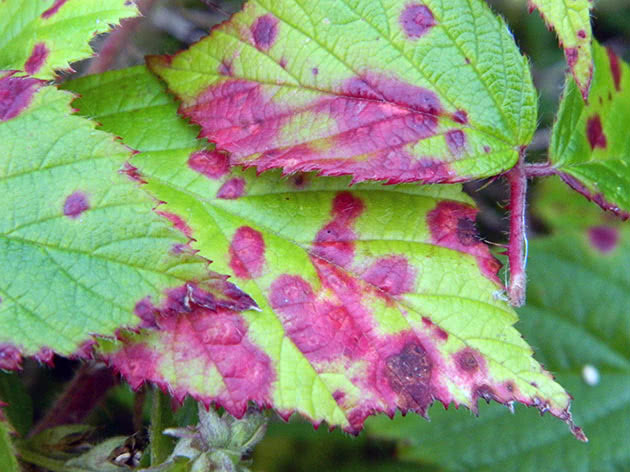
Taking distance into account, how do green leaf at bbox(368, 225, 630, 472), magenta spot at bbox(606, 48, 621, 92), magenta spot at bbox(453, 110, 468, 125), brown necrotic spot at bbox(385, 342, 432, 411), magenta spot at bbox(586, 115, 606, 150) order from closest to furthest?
brown necrotic spot at bbox(385, 342, 432, 411) < magenta spot at bbox(453, 110, 468, 125) < magenta spot at bbox(586, 115, 606, 150) < magenta spot at bbox(606, 48, 621, 92) < green leaf at bbox(368, 225, 630, 472)

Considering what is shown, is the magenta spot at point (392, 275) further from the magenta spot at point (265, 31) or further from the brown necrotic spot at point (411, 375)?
the magenta spot at point (265, 31)

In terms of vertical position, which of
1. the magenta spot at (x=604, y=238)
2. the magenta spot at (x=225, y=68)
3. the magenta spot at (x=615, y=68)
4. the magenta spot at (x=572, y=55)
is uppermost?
the magenta spot at (x=225, y=68)

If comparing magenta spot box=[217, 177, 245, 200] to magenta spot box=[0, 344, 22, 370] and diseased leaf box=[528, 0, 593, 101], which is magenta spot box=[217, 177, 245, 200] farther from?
diseased leaf box=[528, 0, 593, 101]

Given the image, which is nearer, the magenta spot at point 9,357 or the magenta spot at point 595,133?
the magenta spot at point 9,357

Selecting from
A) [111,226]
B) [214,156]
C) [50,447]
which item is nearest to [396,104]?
[214,156]

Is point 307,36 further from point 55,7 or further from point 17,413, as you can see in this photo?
point 17,413

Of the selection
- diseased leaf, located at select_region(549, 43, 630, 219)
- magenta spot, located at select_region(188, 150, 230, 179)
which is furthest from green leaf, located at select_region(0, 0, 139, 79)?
diseased leaf, located at select_region(549, 43, 630, 219)

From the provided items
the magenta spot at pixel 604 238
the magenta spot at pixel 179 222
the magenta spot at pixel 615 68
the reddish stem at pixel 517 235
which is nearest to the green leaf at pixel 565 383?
the magenta spot at pixel 604 238

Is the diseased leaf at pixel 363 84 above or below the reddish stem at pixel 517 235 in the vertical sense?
above
